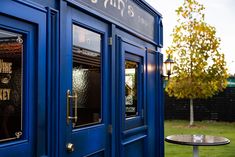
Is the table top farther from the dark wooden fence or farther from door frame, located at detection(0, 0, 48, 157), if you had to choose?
the dark wooden fence

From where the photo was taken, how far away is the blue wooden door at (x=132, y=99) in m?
4.66

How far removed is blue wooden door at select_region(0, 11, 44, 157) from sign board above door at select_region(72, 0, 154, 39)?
0.97 metres

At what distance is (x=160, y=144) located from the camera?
20.5ft

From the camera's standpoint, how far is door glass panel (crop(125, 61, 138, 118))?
16.6ft

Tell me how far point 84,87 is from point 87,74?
0.51 feet

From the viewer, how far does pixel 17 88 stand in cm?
268

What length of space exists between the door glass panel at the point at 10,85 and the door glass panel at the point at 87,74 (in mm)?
837

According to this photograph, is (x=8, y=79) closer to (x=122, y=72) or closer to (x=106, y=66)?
(x=106, y=66)

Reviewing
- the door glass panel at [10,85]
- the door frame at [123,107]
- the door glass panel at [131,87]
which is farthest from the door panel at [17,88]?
the door glass panel at [131,87]

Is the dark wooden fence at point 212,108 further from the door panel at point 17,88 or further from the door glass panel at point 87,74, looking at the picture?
the door panel at point 17,88

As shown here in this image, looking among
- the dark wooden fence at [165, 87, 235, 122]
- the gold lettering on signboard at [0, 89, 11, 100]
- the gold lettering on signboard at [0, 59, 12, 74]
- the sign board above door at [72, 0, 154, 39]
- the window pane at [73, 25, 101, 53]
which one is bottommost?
the dark wooden fence at [165, 87, 235, 122]

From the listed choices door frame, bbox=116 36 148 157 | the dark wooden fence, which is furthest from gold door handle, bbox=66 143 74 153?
the dark wooden fence

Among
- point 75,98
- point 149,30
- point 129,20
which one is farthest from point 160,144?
point 75,98

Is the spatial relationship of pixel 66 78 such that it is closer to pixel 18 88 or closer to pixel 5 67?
pixel 18 88
